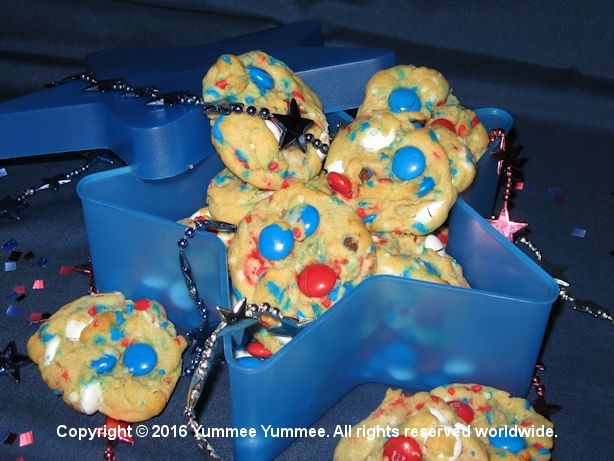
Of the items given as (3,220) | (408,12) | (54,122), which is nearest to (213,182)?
(54,122)

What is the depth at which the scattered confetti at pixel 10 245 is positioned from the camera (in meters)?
1.31

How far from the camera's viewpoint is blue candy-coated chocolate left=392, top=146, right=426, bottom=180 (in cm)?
105

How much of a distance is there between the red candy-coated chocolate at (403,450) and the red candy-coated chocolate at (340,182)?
1.10 ft

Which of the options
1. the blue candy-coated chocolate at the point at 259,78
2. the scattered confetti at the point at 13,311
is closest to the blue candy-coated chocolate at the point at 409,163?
the blue candy-coated chocolate at the point at 259,78

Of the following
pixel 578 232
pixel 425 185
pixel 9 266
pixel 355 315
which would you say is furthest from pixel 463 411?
pixel 9 266

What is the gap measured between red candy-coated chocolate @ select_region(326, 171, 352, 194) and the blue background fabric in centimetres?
26

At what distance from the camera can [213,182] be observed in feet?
3.79

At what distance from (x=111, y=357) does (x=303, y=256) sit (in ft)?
0.88

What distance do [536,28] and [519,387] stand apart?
0.88 m

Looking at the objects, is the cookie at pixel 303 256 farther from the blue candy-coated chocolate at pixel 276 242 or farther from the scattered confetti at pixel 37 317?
the scattered confetti at pixel 37 317

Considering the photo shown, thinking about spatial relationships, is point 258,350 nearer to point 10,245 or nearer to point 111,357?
point 111,357

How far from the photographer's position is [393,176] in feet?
3.50

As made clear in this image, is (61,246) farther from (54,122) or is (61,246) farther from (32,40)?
(32,40)

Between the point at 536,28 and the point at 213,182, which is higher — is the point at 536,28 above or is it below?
above
